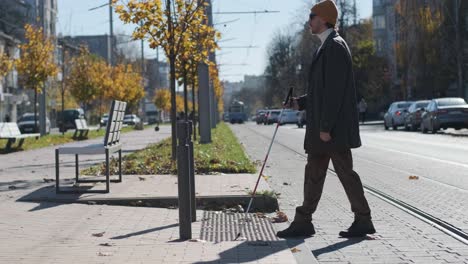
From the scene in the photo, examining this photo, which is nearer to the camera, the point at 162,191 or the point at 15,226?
the point at 15,226

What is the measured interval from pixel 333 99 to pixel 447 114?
91.8 feet

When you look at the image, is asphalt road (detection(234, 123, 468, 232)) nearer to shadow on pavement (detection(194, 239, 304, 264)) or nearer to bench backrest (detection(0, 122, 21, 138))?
shadow on pavement (detection(194, 239, 304, 264))

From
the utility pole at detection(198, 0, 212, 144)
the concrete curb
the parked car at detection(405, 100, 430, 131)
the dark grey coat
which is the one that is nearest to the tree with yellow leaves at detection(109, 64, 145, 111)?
the parked car at detection(405, 100, 430, 131)

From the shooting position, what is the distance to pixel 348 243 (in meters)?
7.29

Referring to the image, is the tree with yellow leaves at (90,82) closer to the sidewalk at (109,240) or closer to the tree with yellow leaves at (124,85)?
the tree with yellow leaves at (124,85)

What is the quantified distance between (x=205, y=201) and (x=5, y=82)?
67.3m

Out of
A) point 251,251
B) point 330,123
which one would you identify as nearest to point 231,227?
point 251,251

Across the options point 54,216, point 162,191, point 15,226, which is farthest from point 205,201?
point 15,226

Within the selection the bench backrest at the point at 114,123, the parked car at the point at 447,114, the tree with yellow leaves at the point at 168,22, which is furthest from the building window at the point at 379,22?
the bench backrest at the point at 114,123

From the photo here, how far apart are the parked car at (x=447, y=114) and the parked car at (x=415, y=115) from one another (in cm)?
362

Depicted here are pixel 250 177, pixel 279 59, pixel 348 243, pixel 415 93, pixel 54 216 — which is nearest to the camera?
pixel 348 243

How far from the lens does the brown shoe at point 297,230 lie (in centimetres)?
757

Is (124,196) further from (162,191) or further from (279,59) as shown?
(279,59)

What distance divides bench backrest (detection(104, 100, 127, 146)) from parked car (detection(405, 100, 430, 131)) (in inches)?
1114
